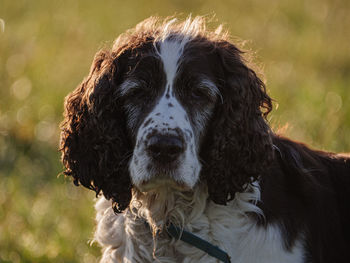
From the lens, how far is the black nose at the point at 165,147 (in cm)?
359

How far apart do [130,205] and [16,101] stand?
4796mm

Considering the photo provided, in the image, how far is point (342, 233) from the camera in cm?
418

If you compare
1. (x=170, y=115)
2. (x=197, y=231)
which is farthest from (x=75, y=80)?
(x=170, y=115)

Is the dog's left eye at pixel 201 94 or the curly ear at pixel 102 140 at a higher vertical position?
the dog's left eye at pixel 201 94

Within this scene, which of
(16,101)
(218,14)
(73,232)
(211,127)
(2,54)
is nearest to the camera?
(211,127)

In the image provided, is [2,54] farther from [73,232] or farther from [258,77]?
[258,77]

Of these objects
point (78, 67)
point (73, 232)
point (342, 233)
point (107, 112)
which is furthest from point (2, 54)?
point (342, 233)

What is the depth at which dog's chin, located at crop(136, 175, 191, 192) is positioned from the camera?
3664 millimetres

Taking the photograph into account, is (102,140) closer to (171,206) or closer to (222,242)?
(171,206)

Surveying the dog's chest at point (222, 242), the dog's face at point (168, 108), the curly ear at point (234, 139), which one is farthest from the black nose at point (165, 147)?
the dog's chest at point (222, 242)

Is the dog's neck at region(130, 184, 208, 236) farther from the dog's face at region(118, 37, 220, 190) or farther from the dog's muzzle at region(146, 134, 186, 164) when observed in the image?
the dog's muzzle at region(146, 134, 186, 164)

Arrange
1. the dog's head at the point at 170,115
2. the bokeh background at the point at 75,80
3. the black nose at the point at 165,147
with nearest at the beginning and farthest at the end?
the black nose at the point at 165,147 < the dog's head at the point at 170,115 < the bokeh background at the point at 75,80

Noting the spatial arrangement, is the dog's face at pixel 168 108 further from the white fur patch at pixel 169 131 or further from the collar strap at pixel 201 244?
the collar strap at pixel 201 244

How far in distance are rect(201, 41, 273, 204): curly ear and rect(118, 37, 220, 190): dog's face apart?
82 millimetres
